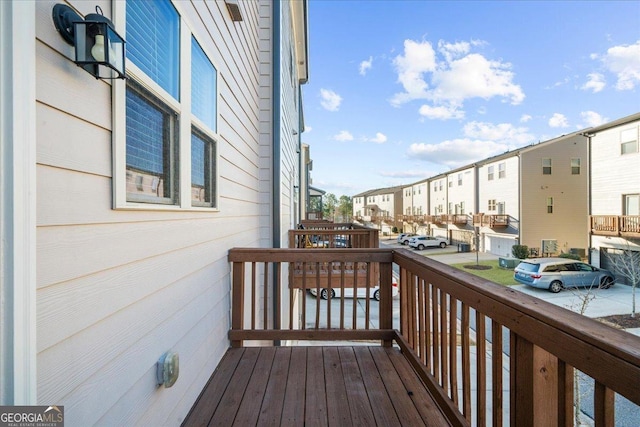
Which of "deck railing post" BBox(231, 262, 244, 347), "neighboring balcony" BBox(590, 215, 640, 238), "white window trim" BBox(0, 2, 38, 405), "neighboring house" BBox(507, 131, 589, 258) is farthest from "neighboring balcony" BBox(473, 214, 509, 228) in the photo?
"white window trim" BBox(0, 2, 38, 405)

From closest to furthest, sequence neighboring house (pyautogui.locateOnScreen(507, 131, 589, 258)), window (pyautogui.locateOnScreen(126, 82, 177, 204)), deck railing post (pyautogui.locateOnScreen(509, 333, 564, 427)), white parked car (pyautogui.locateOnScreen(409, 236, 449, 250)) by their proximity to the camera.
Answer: deck railing post (pyautogui.locateOnScreen(509, 333, 564, 427)) < window (pyautogui.locateOnScreen(126, 82, 177, 204)) < neighboring house (pyautogui.locateOnScreen(507, 131, 589, 258)) < white parked car (pyautogui.locateOnScreen(409, 236, 449, 250))

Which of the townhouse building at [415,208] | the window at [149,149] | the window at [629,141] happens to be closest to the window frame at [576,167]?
the window at [629,141]

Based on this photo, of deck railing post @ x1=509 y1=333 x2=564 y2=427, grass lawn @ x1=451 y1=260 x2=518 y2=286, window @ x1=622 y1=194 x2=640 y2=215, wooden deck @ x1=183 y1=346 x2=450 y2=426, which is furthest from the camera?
grass lawn @ x1=451 y1=260 x2=518 y2=286

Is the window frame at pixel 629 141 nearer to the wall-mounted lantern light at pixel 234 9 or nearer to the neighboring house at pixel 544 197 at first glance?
the neighboring house at pixel 544 197

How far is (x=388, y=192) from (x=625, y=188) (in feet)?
87.3

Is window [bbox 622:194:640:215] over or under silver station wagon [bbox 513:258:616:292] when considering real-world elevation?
over

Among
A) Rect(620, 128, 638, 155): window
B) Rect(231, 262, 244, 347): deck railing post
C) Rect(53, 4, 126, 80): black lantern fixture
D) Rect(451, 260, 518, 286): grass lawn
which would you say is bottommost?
Rect(451, 260, 518, 286): grass lawn

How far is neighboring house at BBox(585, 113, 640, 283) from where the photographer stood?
1144 centimetres

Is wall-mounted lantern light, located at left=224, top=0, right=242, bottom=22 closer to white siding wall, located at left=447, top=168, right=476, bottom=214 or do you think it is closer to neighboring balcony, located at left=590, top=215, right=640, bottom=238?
neighboring balcony, located at left=590, top=215, right=640, bottom=238

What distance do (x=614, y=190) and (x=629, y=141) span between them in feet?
6.89

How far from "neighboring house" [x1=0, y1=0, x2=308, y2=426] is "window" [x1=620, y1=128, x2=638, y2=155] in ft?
49.6

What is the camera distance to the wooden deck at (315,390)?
174 centimetres

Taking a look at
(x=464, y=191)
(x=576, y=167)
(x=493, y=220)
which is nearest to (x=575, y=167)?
(x=576, y=167)

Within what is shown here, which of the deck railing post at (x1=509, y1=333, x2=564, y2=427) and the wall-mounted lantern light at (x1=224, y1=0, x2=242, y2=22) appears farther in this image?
the wall-mounted lantern light at (x1=224, y1=0, x2=242, y2=22)
